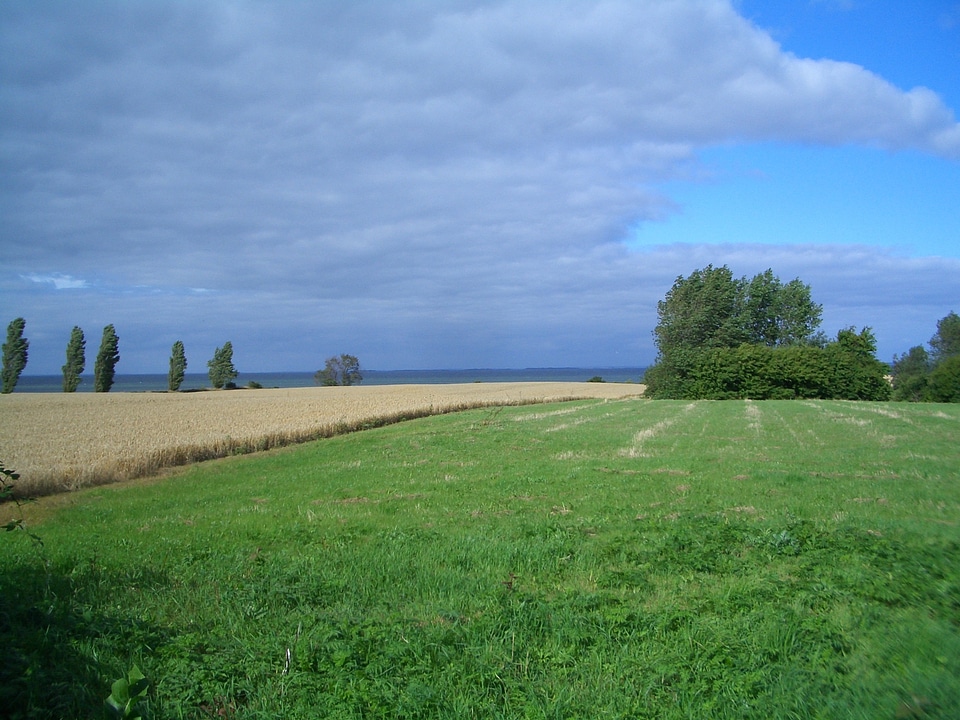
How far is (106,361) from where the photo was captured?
87.5 meters

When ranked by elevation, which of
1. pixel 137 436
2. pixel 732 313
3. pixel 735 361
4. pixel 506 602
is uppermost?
pixel 732 313

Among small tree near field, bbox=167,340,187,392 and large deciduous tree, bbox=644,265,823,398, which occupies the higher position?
large deciduous tree, bbox=644,265,823,398

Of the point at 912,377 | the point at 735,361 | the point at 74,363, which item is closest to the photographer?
the point at 735,361

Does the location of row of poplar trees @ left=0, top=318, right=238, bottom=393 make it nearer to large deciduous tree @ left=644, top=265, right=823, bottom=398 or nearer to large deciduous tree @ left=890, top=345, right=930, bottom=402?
large deciduous tree @ left=644, top=265, right=823, bottom=398

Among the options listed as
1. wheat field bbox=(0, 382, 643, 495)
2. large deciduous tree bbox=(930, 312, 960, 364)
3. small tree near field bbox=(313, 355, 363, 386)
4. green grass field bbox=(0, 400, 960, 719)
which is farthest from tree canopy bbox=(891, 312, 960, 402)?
small tree near field bbox=(313, 355, 363, 386)

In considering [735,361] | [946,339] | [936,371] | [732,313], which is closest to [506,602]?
[735,361]

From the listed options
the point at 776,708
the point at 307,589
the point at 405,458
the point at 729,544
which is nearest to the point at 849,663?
the point at 776,708

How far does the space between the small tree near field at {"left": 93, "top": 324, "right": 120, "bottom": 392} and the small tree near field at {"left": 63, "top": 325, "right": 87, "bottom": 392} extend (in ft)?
12.3

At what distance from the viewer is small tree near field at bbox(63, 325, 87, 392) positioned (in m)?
89.6

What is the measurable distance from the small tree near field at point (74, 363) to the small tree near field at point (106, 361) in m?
3.76

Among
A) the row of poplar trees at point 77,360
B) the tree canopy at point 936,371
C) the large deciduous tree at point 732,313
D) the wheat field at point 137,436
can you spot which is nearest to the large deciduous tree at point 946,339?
the tree canopy at point 936,371

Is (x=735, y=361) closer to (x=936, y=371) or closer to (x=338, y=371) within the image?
(x=936, y=371)

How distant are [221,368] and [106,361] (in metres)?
20.5

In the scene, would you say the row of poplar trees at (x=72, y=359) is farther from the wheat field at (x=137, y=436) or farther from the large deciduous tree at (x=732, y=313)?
the large deciduous tree at (x=732, y=313)
